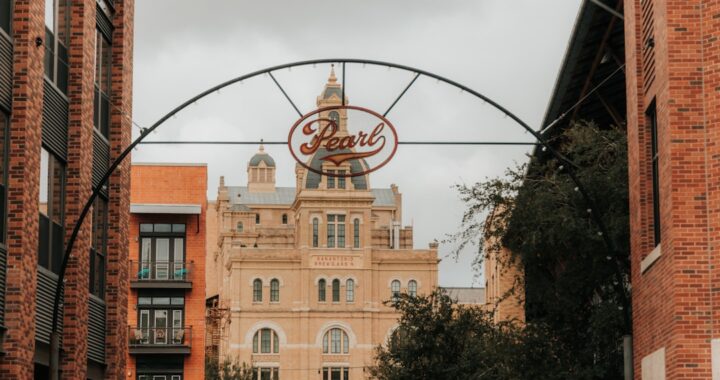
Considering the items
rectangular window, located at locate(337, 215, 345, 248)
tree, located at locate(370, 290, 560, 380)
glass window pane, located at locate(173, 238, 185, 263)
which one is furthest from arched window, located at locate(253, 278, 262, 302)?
tree, located at locate(370, 290, 560, 380)

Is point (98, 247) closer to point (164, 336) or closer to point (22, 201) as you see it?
point (22, 201)

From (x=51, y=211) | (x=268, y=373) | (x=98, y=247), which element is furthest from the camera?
(x=268, y=373)

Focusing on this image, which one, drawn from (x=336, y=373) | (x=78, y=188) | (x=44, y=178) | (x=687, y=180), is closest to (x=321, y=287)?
(x=336, y=373)

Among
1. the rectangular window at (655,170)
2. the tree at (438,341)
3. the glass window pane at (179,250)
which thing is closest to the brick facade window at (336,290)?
the glass window pane at (179,250)

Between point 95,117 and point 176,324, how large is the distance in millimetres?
29333

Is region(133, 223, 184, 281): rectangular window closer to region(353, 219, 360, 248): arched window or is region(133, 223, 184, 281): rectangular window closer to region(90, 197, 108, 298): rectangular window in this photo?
region(90, 197, 108, 298): rectangular window

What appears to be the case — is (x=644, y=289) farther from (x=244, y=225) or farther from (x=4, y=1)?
(x=244, y=225)

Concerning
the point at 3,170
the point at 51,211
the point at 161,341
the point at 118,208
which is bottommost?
the point at 3,170

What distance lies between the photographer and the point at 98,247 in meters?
31.8

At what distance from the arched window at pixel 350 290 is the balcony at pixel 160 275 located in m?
78.3

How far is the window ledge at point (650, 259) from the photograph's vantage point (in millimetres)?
21828

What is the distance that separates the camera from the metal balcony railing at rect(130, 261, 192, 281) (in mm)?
59656

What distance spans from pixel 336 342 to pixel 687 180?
117449 millimetres

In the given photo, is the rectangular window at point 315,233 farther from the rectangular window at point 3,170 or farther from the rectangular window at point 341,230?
the rectangular window at point 3,170
